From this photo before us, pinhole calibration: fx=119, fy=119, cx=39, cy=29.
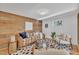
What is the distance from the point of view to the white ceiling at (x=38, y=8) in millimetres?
1733

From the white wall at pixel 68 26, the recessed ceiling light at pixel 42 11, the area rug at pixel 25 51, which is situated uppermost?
the recessed ceiling light at pixel 42 11

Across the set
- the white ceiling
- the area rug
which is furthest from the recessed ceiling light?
the area rug

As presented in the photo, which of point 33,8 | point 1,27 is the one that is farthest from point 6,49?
point 33,8

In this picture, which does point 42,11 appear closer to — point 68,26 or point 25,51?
point 68,26

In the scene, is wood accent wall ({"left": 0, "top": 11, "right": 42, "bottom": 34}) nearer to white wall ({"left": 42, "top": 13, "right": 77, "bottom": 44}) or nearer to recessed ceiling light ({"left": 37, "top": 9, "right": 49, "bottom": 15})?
recessed ceiling light ({"left": 37, "top": 9, "right": 49, "bottom": 15})

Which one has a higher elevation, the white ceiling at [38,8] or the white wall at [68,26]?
the white ceiling at [38,8]

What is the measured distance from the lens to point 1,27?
171 centimetres

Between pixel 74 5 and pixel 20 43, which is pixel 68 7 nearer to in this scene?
pixel 74 5

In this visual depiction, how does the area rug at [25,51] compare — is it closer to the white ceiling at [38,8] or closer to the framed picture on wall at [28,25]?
the framed picture on wall at [28,25]

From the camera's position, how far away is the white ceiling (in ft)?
5.69

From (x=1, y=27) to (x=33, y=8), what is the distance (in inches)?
21.4

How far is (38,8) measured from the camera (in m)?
1.77

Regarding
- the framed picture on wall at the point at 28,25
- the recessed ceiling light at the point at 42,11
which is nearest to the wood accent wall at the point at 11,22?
the framed picture on wall at the point at 28,25

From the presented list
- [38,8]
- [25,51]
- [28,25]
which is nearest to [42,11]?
[38,8]
